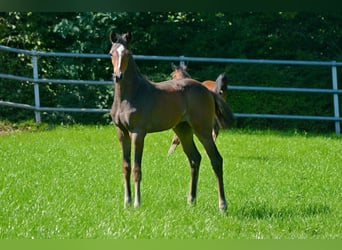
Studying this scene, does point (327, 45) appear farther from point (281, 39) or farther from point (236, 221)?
point (236, 221)

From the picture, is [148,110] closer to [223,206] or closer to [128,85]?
[128,85]

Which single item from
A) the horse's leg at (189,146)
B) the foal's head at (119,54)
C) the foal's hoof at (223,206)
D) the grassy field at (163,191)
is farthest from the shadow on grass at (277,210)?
the foal's head at (119,54)

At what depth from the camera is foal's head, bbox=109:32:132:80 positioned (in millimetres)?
5289

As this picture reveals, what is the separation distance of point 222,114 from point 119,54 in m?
1.41

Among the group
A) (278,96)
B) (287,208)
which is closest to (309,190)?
(287,208)

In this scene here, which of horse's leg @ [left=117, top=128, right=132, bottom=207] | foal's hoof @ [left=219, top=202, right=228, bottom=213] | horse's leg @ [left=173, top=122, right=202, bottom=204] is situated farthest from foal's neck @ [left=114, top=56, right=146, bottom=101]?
foal's hoof @ [left=219, top=202, right=228, bottom=213]

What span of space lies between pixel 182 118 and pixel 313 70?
11.3m

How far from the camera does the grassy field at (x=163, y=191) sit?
4426 millimetres

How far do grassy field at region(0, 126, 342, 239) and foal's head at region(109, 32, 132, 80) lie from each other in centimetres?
122

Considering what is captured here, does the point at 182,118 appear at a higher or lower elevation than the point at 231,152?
higher

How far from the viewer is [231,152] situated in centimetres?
1041

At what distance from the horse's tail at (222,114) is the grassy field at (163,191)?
2.66 feet

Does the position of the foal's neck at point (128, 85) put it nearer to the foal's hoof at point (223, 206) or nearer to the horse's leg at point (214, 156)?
the horse's leg at point (214, 156)

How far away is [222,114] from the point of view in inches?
242
